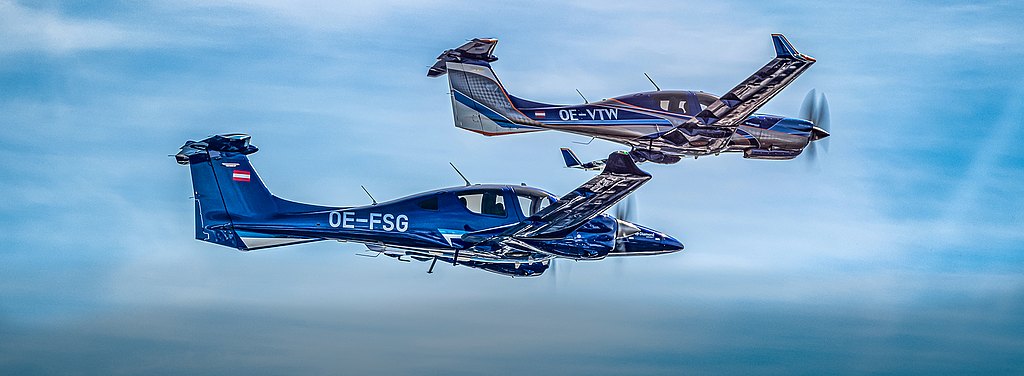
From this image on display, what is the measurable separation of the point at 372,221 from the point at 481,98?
250 inches

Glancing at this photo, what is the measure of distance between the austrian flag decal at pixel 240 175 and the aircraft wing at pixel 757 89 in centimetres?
1447

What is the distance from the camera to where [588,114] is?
7012 cm

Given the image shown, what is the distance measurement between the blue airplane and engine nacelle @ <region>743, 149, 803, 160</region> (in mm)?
5625

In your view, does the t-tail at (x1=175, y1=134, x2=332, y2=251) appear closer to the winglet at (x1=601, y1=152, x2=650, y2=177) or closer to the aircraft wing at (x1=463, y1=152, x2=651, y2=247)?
the aircraft wing at (x1=463, y1=152, x2=651, y2=247)

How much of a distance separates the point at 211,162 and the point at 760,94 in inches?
740

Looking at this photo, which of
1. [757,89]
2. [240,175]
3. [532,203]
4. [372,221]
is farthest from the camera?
[532,203]

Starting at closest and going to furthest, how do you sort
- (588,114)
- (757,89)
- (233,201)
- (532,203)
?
(757,89)
(233,201)
(532,203)
(588,114)

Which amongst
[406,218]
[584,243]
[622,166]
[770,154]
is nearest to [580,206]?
[584,243]

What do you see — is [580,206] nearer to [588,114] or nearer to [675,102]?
[588,114]

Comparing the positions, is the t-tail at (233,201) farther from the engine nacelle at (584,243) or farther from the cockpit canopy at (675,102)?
the cockpit canopy at (675,102)

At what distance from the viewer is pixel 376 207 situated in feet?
222

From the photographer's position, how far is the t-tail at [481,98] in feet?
230

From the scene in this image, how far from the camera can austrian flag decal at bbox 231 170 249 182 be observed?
2682 inches

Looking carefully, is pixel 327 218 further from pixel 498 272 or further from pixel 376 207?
pixel 498 272
